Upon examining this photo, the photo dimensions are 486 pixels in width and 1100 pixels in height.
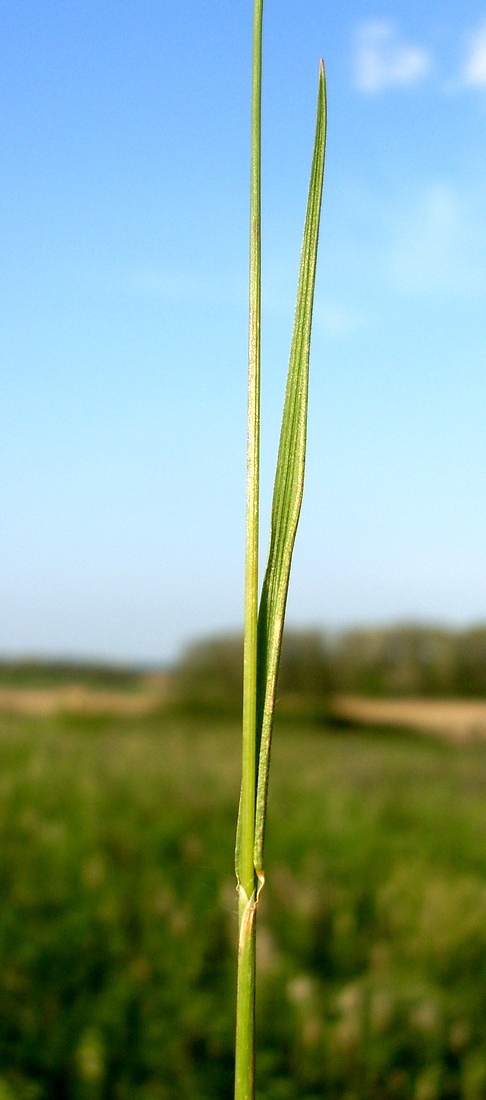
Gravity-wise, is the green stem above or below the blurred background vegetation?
above

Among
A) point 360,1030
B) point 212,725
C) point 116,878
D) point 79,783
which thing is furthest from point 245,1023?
point 212,725

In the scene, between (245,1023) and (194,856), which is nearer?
(245,1023)

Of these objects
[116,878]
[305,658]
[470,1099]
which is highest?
[305,658]

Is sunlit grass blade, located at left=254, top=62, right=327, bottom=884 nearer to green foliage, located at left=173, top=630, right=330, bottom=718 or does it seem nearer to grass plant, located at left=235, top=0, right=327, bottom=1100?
grass plant, located at left=235, top=0, right=327, bottom=1100

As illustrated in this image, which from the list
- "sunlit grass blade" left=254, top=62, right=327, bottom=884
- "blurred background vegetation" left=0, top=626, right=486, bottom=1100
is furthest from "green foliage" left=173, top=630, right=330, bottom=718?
"sunlit grass blade" left=254, top=62, right=327, bottom=884

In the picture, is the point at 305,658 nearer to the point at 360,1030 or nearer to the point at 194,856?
the point at 194,856

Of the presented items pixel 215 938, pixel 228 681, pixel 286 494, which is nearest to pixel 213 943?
pixel 215 938

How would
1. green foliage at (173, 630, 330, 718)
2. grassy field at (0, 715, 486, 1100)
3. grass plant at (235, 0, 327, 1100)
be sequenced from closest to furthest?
grass plant at (235, 0, 327, 1100) < grassy field at (0, 715, 486, 1100) < green foliage at (173, 630, 330, 718)
